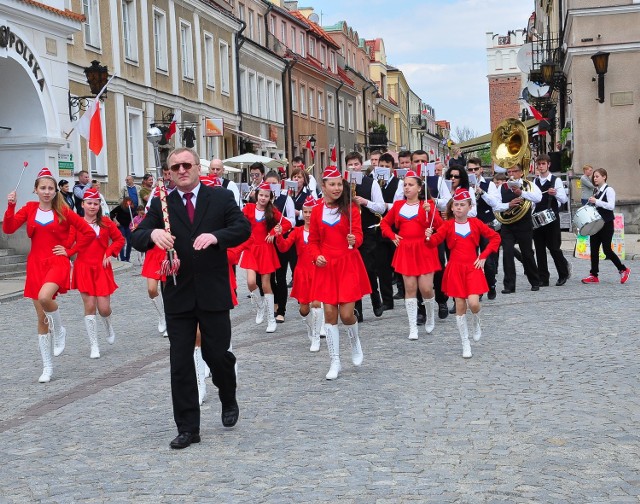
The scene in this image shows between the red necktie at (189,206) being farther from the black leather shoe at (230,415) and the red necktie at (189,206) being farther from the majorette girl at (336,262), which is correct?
the majorette girl at (336,262)

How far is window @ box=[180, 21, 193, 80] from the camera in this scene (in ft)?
114

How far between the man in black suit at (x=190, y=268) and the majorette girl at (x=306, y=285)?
2446 mm

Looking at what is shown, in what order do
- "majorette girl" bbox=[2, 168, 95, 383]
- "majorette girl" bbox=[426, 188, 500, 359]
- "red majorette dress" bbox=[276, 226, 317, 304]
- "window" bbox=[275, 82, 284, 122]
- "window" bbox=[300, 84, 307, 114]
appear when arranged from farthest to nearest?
"window" bbox=[300, 84, 307, 114] → "window" bbox=[275, 82, 284, 122] → "red majorette dress" bbox=[276, 226, 317, 304] → "majorette girl" bbox=[426, 188, 500, 359] → "majorette girl" bbox=[2, 168, 95, 383]

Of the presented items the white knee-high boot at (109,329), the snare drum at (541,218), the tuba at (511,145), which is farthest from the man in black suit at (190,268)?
the tuba at (511,145)

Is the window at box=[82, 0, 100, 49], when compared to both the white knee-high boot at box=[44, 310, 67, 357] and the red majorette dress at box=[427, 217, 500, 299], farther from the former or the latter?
the red majorette dress at box=[427, 217, 500, 299]

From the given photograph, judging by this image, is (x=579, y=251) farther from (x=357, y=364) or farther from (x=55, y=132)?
(x=357, y=364)

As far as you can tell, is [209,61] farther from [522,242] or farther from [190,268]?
[190,268]

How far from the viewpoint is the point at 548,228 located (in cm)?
1597

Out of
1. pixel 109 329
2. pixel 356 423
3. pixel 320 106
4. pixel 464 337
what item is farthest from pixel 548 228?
pixel 320 106

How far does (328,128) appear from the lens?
58750mm

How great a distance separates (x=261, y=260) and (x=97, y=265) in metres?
2.00

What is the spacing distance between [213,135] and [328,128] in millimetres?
24061

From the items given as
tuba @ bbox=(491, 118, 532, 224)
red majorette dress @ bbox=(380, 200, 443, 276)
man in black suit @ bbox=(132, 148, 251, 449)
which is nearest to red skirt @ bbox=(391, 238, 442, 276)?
red majorette dress @ bbox=(380, 200, 443, 276)

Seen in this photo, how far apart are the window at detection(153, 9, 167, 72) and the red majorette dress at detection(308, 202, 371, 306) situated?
2427 cm
